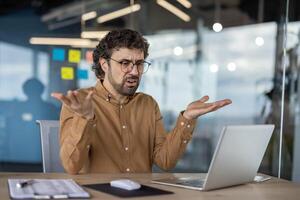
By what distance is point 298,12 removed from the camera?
17.3ft

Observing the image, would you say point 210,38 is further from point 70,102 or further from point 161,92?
point 70,102

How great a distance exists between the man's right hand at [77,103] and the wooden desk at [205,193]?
0.25 meters

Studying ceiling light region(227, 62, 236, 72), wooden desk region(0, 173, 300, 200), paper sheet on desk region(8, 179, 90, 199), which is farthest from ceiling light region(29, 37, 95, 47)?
paper sheet on desk region(8, 179, 90, 199)

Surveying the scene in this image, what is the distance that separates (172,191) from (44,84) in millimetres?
4214

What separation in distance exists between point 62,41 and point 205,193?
4200mm

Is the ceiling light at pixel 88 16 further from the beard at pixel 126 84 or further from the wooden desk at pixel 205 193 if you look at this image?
the wooden desk at pixel 205 193

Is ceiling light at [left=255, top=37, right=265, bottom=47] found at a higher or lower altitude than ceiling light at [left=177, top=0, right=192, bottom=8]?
lower

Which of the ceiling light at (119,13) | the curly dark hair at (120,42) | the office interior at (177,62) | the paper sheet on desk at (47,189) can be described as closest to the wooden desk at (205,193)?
the paper sheet on desk at (47,189)

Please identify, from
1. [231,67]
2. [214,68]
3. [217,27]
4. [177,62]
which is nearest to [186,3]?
[217,27]

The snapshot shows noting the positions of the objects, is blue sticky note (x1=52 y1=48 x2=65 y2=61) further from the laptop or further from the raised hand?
the laptop

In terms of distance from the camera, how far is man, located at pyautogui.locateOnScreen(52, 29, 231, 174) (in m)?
2.25

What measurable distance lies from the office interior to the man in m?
2.70

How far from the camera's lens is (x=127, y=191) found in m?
1.68

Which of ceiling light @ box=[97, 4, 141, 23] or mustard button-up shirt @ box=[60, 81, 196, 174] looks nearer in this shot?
mustard button-up shirt @ box=[60, 81, 196, 174]
